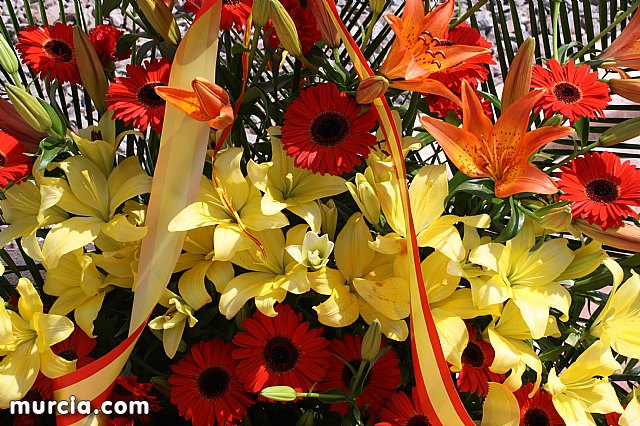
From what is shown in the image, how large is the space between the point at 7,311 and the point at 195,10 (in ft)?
0.78

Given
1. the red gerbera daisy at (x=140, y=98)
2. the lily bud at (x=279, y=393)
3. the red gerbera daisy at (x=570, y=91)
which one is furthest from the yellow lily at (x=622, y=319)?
the red gerbera daisy at (x=140, y=98)

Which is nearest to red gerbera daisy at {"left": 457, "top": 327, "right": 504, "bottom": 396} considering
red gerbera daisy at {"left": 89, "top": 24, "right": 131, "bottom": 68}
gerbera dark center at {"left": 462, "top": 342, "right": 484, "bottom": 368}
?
gerbera dark center at {"left": 462, "top": 342, "right": 484, "bottom": 368}

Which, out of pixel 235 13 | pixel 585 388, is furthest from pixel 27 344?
pixel 585 388

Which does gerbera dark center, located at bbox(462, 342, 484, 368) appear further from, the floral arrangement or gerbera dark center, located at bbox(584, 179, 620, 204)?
gerbera dark center, located at bbox(584, 179, 620, 204)

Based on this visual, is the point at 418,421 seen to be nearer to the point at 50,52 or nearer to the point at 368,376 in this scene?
the point at 368,376

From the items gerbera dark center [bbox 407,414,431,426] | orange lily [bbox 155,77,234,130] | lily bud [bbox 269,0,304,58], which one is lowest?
gerbera dark center [bbox 407,414,431,426]

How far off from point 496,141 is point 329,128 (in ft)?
0.35

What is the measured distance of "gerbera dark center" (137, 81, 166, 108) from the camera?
0.49 metres

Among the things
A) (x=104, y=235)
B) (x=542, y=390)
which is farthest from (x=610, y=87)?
(x=104, y=235)

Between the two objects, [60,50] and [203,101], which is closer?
[203,101]

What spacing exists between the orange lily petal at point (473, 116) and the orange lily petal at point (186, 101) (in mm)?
157

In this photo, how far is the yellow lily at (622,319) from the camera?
50 cm

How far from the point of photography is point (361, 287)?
47 cm

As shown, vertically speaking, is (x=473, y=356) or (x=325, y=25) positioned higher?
(x=325, y=25)
